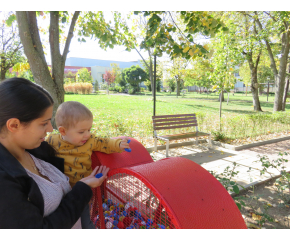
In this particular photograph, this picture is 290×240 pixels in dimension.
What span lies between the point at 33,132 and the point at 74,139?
2.20 feet

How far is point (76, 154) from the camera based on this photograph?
5.71 ft

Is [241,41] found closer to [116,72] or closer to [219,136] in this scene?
[219,136]

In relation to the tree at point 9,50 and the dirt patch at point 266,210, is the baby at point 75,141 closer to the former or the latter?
the dirt patch at point 266,210

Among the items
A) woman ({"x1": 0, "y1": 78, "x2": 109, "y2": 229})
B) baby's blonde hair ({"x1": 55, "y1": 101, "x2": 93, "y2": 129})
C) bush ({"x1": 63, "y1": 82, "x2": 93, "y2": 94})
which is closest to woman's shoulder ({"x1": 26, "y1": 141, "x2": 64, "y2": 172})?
woman ({"x1": 0, "y1": 78, "x2": 109, "y2": 229})

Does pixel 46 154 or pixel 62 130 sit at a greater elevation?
pixel 62 130

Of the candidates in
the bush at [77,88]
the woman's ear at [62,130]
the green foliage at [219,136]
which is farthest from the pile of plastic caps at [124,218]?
the bush at [77,88]

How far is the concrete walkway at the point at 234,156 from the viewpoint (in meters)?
3.99

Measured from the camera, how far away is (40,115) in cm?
101

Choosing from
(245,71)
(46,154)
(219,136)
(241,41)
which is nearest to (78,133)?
(46,154)

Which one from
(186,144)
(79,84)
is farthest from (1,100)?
(79,84)

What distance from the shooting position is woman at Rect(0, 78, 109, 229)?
83 cm

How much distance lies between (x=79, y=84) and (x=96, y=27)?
26.8m

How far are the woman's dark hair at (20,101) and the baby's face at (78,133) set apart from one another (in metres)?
0.63

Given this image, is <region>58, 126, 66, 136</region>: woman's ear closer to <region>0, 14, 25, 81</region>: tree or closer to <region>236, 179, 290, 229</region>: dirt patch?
<region>236, 179, 290, 229</region>: dirt patch
